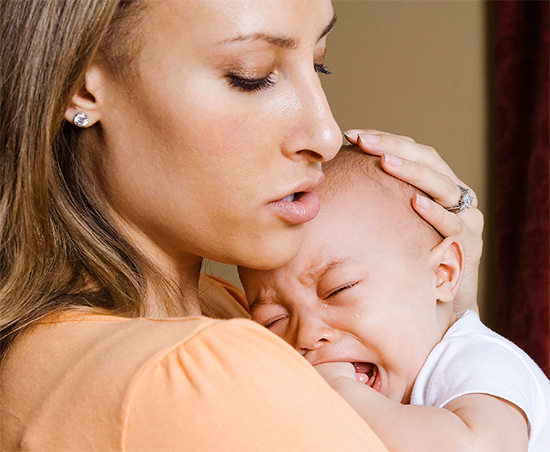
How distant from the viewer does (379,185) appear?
5.03 ft

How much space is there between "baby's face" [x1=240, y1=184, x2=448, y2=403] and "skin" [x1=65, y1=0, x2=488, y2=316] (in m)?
0.15

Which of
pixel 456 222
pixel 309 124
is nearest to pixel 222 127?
pixel 309 124

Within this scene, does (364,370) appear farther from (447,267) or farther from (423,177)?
(423,177)

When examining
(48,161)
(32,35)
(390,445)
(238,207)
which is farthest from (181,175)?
(390,445)

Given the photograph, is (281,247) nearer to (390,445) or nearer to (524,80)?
(390,445)

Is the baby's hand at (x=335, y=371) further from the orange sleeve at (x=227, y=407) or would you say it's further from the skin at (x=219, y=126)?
the orange sleeve at (x=227, y=407)

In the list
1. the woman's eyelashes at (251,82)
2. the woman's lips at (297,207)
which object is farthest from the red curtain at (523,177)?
the woman's eyelashes at (251,82)

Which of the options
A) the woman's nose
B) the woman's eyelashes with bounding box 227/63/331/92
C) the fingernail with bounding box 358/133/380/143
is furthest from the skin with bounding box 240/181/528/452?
the woman's eyelashes with bounding box 227/63/331/92

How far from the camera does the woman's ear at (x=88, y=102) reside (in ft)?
3.78

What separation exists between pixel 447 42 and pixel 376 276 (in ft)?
8.88

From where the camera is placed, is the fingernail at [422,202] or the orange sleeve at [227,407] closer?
the orange sleeve at [227,407]

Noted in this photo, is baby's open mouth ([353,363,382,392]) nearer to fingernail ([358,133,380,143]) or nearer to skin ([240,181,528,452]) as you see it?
skin ([240,181,528,452])

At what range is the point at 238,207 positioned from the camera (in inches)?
47.6

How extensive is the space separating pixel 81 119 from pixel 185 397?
559 millimetres
